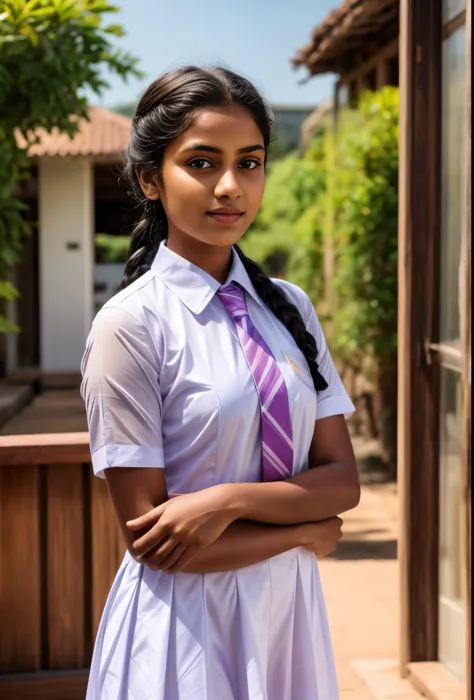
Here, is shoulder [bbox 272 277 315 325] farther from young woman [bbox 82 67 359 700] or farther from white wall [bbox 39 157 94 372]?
white wall [bbox 39 157 94 372]

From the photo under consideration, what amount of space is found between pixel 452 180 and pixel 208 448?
88.9 inches

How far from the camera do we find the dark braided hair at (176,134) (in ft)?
5.82

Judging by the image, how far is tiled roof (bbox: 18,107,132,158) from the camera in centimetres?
1202

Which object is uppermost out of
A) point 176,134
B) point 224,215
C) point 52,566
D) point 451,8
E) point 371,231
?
point 451,8

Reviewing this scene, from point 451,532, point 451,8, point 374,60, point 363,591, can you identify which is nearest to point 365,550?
point 363,591

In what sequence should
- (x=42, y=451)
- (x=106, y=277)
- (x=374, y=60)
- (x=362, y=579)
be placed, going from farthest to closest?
1. (x=106, y=277)
2. (x=374, y=60)
3. (x=362, y=579)
4. (x=42, y=451)

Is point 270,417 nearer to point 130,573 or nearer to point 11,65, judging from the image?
point 130,573

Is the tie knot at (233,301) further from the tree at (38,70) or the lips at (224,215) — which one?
the tree at (38,70)

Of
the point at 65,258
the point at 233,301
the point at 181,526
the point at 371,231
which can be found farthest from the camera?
the point at 65,258

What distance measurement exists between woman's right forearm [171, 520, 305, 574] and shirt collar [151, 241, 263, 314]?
→ 1.26 feet

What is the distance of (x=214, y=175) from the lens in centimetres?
174

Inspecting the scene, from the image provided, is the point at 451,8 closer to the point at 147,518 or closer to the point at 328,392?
the point at 328,392

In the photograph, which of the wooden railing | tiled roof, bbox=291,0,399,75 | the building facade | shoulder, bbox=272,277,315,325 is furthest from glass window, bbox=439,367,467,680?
tiled roof, bbox=291,0,399,75

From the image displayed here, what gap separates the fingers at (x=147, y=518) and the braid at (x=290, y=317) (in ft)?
1.27
